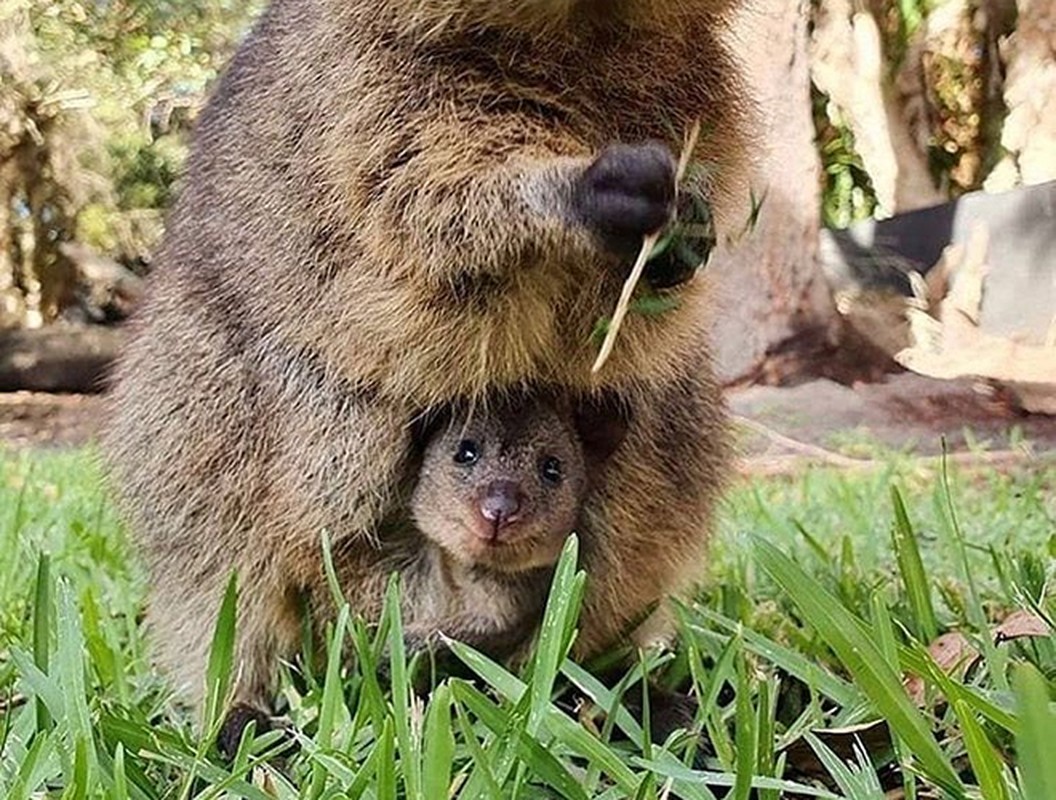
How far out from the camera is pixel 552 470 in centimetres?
285

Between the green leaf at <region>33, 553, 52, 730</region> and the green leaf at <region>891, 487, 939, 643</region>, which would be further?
the green leaf at <region>891, 487, 939, 643</region>

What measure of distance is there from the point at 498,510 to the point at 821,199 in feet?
30.6

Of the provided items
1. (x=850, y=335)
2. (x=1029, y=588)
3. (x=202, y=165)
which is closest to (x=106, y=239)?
(x=850, y=335)

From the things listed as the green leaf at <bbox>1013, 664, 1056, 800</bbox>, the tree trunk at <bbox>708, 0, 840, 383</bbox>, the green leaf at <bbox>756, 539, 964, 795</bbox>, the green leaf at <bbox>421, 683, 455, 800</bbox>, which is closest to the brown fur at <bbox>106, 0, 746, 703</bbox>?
the green leaf at <bbox>756, 539, 964, 795</bbox>

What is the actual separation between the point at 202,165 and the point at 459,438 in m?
0.98

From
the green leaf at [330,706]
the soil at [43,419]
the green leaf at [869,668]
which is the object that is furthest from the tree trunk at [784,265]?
the green leaf at [869,668]

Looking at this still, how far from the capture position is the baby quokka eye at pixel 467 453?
2852mm

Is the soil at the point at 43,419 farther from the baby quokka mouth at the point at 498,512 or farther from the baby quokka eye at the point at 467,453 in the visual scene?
the baby quokka mouth at the point at 498,512

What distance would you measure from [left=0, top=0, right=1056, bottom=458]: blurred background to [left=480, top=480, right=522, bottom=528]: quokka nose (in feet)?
16.3

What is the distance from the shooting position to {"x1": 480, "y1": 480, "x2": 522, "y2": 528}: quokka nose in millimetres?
2695

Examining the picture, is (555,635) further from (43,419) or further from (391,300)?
(43,419)

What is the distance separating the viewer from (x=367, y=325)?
2781mm

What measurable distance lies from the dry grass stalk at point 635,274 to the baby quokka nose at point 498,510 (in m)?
0.29

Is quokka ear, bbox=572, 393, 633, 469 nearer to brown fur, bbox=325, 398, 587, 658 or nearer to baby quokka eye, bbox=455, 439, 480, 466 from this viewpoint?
brown fur, bbox=325, 398, 587, 658
